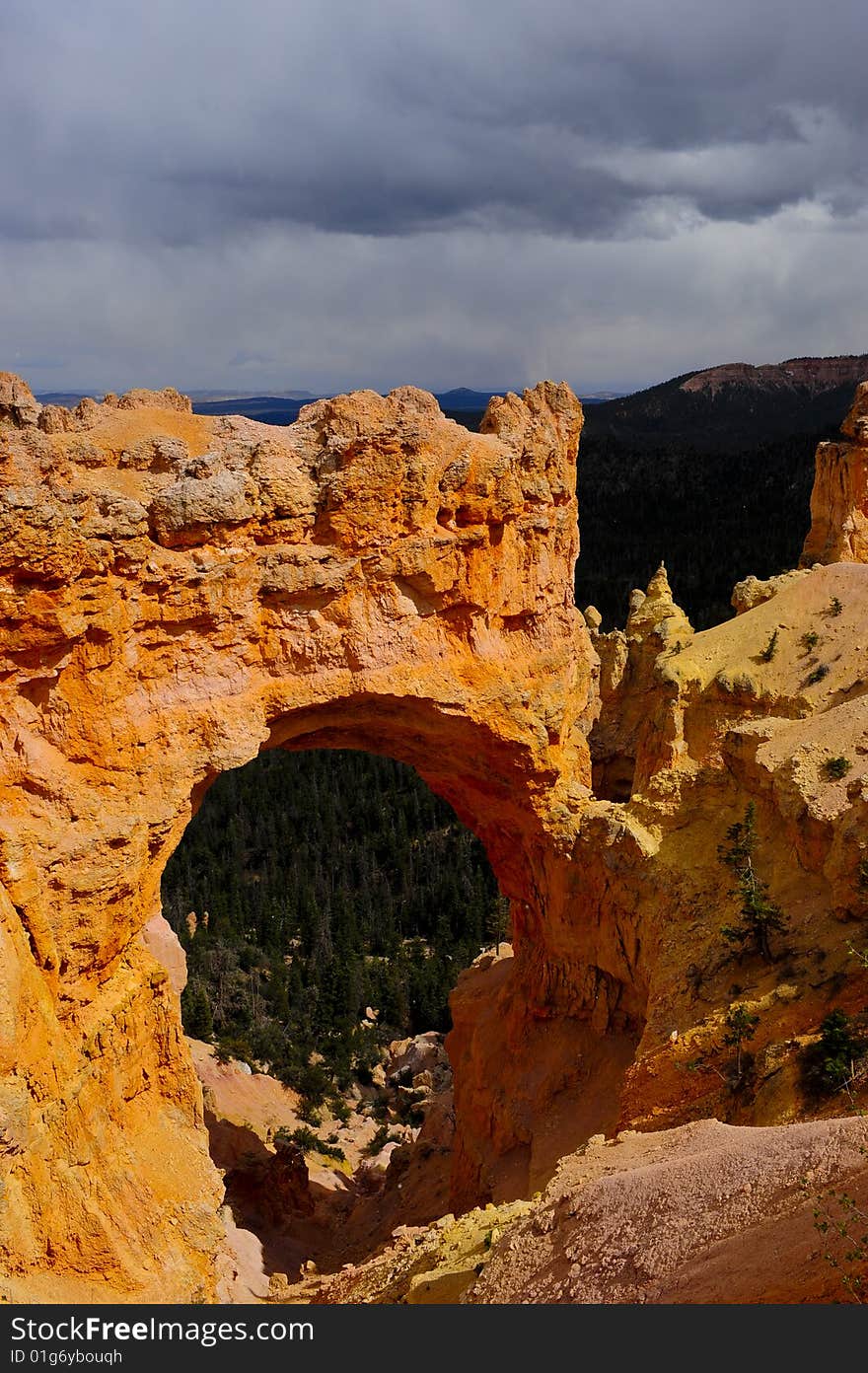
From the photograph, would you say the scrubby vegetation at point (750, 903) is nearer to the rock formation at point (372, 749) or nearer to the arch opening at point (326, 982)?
the rock formation at point (372, 749)

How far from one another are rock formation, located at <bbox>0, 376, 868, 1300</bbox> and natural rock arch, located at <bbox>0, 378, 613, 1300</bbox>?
0.06m

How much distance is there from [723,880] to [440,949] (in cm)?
3160

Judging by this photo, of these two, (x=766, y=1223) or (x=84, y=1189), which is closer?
(x=766, y=1223)

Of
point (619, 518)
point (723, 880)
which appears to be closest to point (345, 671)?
point (723, 880)

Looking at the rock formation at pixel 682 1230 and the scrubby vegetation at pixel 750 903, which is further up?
the scrubby vegetation at pixel 750 903

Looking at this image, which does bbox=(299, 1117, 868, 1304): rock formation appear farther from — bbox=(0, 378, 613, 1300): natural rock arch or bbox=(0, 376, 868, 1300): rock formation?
bbox=(0, 378, 613, 1300): natural rock arch

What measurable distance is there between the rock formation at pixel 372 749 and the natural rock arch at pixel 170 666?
0.06m

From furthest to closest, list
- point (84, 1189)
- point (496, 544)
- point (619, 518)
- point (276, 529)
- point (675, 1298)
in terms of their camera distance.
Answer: point (619, 518) < point (496, 544) < point (276, 529) < point (84, 1189) < point (675, 1298)

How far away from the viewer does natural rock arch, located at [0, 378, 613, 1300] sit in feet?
49.4

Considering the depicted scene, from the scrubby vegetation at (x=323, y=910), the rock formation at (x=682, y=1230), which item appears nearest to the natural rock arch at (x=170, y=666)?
the rock formation at (x=682, y=1230)

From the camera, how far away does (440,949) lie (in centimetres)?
4938

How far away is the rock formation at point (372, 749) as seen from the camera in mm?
15258

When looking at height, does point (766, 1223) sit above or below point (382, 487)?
below

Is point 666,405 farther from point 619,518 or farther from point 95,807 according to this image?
point 95,807
